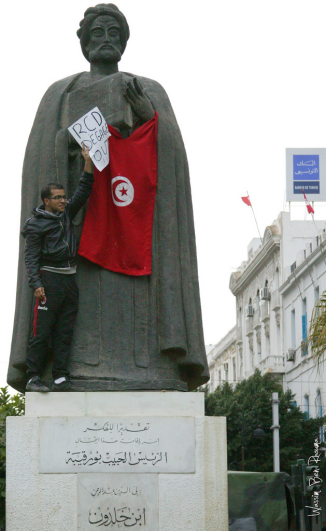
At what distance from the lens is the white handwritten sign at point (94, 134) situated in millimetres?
7152

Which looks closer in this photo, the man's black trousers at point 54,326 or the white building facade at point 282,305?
the man's black trousers at point 54,326

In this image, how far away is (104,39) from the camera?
795 cm

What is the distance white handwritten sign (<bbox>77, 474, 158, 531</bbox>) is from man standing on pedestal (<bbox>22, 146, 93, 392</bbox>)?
0.73 meters

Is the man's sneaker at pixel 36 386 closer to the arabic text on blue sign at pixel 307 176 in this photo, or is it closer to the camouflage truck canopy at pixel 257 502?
the camouflage truck canopy at pixel 257 502

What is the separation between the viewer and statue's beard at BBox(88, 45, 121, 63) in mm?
7945

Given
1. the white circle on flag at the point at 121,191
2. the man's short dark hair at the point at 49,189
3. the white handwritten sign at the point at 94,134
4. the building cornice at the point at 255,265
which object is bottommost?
the man's short dark hair at the point at 49,189

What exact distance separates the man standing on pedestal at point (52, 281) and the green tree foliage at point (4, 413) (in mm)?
6585

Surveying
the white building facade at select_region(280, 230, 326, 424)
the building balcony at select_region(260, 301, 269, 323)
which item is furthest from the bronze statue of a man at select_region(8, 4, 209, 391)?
the building balcony at select_region(260, 301, 269, 323)

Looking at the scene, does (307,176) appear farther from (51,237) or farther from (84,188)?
(51,237)

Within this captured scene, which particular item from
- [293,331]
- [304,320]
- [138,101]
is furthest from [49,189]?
[293,331]

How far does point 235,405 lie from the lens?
125 ft

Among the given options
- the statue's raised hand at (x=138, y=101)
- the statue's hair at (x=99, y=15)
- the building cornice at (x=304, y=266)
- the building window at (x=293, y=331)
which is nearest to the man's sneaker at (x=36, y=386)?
the statue's raised hand at (x=138, y=101)

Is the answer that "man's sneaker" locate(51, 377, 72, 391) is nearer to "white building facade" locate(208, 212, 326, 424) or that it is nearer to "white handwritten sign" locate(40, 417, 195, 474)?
"white handwritten sign" locate(40, 417, 195, 474)

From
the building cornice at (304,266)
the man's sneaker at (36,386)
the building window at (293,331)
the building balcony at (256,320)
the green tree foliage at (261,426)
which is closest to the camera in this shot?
the man's sneaker at (36,386)
